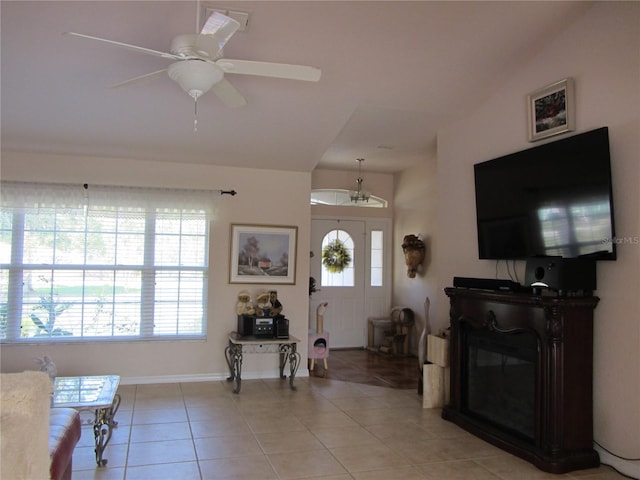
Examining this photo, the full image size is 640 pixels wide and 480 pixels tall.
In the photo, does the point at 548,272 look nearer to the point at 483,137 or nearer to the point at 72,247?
the point at 483,137

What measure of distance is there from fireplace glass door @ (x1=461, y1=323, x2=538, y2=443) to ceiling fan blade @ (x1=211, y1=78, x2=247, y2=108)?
96.4 inches

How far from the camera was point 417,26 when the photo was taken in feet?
11.2

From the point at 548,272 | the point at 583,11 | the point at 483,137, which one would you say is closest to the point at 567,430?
the point at 548,272

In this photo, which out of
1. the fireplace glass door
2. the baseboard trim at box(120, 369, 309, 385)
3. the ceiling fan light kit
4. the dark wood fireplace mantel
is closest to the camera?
the ceiling fan light kit

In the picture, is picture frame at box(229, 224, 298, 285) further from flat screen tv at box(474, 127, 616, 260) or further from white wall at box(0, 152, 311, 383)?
flat screen tv at box(474, 127, 616, 260)

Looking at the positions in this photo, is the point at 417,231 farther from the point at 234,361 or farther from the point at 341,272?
the point at 234,361

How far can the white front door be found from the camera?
7332 mm

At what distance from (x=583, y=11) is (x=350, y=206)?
4408 mm

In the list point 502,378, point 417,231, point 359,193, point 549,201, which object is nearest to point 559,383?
point 502,378

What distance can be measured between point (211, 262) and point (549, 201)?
11.2 ft

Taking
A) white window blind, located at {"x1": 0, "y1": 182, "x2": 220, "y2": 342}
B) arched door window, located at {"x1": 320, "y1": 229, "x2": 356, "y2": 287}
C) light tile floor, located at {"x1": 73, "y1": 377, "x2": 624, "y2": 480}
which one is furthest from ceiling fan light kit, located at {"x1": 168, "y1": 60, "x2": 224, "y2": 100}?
arched door window, located at {"x1": 320, "y1": 229, "x2": 356, "y2": 287}

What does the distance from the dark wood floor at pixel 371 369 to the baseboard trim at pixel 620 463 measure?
2092 millimetres

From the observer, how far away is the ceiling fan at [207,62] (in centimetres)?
237

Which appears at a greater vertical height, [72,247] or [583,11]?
[583,11]
